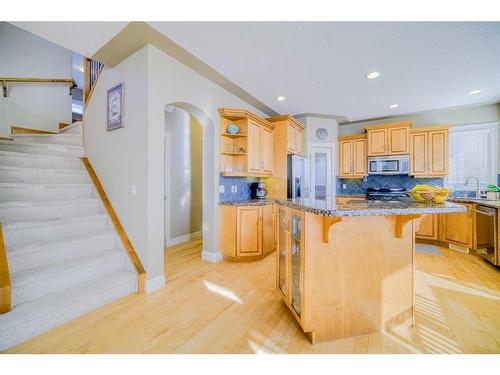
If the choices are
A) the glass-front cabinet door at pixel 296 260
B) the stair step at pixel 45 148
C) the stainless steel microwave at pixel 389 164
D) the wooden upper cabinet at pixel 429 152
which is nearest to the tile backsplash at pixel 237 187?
the glass-front cabinet door at pixel 296 260

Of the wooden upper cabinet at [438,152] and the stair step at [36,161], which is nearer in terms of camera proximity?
the stair step at [36,161]

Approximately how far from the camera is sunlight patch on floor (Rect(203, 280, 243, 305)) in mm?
2217

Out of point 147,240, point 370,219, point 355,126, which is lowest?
point 147,240

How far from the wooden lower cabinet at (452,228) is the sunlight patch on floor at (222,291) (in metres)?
4.00

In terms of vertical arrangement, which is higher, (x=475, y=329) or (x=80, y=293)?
(x=80, y=293)

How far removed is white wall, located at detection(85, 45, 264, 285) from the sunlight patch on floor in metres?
0.56

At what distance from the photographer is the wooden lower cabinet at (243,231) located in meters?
3.26

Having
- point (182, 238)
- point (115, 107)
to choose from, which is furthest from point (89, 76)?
point (182, 238)

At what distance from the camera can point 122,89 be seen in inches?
104

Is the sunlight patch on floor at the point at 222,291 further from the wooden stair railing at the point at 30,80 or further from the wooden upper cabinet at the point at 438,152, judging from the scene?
the wooden stair railing at the point at 30,80

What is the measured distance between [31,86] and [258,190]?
5093mm

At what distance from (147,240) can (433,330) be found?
274 cm

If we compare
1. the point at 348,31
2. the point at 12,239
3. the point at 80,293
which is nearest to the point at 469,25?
the point at 348,31
